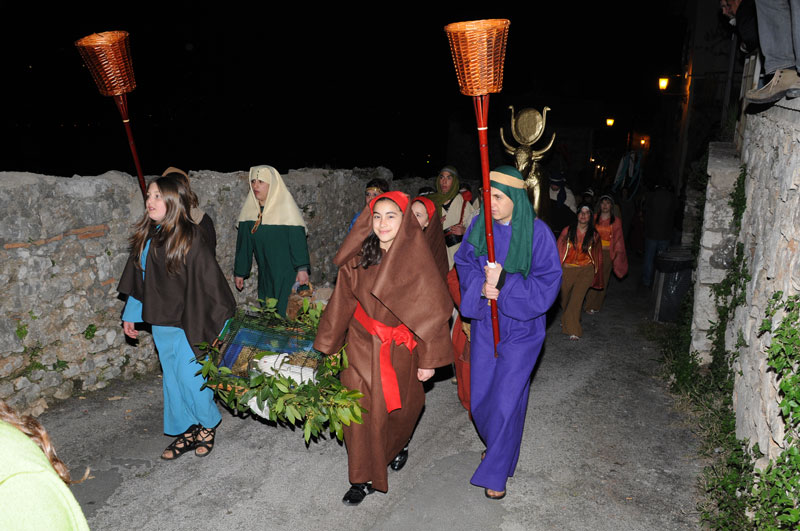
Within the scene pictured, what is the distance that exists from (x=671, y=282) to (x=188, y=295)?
6.83m

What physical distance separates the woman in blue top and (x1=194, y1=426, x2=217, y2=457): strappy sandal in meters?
0.39

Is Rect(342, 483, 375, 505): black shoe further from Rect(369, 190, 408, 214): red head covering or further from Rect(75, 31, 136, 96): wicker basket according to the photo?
Rect(75, 31, 136, 96): wicker basket

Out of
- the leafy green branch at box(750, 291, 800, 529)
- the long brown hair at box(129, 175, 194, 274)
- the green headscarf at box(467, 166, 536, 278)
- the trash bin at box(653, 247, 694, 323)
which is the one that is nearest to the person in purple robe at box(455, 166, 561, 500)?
the green headscarf at box(467, 166, 536, 278)

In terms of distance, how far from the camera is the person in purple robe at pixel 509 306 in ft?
14.1

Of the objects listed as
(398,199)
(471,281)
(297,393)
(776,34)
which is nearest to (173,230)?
(297,393)

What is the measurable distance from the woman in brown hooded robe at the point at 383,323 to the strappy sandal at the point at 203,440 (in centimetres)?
133

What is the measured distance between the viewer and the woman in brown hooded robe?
4.01m

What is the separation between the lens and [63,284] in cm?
553

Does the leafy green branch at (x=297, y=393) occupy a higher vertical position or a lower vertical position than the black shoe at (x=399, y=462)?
higher

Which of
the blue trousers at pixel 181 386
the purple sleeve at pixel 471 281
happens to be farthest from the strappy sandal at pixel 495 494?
the blue trousers at pixel 181 386

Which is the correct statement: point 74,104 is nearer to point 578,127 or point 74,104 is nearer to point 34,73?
point 34,73

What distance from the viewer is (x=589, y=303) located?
31.3 feet

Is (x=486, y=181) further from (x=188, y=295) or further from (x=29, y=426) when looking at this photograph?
(x=29, y=426)

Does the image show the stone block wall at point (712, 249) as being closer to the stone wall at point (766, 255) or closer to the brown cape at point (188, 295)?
the stone wall at point (766, 255)
